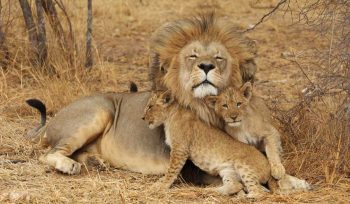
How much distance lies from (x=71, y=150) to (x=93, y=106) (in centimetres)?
33

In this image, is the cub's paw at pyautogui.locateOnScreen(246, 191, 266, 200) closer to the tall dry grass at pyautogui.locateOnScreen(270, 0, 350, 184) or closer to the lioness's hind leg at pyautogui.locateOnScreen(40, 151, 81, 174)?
the tall dry grass at pyautogui.locateOnScreen(270, 0, 350, 184)

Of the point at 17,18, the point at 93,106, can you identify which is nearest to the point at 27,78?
the point at 17,18

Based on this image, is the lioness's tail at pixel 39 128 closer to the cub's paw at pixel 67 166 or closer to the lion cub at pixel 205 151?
the cub's paw at pixel 67 166

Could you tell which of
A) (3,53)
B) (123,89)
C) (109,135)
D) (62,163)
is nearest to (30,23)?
(3,53)

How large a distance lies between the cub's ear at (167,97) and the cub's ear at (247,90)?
1.41 feet

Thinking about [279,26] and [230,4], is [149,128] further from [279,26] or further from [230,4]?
[230,4]

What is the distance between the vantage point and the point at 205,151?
186 inches

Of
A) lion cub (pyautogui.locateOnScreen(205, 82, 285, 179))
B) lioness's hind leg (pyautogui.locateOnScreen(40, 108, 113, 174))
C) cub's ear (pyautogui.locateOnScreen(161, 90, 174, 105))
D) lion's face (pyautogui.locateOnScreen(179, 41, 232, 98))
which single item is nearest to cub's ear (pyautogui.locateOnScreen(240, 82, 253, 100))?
lion cub (pyautogui.locateOnScreen(205, 82, 285, 179))

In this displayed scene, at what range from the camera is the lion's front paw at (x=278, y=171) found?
4.55 meters

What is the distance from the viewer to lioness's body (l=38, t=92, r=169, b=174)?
203 inches

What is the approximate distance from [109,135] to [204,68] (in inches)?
42.9

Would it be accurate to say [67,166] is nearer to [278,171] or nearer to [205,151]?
[205,151]

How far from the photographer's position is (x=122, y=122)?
5.39m

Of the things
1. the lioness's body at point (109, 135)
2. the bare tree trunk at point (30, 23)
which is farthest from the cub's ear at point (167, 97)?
the bare tree trunk at point (30, 23)
